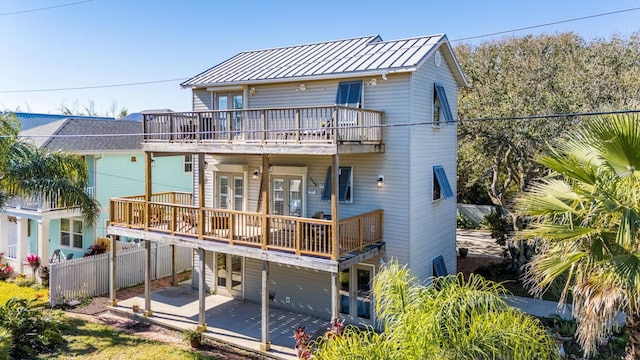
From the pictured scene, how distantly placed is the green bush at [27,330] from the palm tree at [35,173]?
3.48 m

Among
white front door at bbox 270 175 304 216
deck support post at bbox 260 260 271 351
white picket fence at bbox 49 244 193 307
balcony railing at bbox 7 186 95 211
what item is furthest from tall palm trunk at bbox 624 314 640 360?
balcony railing at bbox 7 186 95 211

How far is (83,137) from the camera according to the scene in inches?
867

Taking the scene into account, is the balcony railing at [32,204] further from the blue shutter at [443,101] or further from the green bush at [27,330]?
the blue shutter at [443,101]

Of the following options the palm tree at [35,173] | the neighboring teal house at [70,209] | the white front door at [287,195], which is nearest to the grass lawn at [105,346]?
the palm tree at [35,173]

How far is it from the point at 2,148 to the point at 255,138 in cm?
761

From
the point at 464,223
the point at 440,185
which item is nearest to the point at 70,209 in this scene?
the point at 440,185

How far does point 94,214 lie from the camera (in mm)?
16078

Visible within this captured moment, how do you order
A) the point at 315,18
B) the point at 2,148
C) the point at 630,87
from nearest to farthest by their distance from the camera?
1. the point at 2,148
2. the point at 630,87
3. the point at 315,18

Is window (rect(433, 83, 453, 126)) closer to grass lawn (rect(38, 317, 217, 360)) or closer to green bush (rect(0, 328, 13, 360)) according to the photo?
grass lawn (rect(38, 317, 217, 360))

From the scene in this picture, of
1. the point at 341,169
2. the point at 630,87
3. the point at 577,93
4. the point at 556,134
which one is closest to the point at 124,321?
the point at 341,169

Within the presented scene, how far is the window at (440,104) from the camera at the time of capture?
1493 cm

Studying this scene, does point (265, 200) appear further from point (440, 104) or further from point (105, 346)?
point (440, 104)

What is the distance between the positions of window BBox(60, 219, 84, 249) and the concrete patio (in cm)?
620

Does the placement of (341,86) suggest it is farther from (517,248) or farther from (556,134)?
(517,248)
